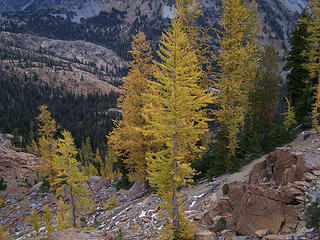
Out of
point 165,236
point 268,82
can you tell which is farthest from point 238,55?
point 165,236

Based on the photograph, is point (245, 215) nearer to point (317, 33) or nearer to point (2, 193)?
point (317, 33)

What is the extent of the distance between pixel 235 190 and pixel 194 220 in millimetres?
2547

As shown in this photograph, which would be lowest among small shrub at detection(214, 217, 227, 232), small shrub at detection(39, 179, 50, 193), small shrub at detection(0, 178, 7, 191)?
small shrub at detection(0, 178, 7, 191)

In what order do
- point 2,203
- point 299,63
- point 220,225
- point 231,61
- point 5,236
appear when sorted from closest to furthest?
point 220,225
point 231,61
point 299,63
point 5,236
point 2,203

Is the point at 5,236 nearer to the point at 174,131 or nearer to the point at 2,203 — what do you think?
the point at 2,203

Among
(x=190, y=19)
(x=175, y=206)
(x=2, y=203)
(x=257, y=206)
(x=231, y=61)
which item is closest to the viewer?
(x=257, y=206)

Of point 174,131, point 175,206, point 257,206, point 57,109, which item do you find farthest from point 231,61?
point 57,109

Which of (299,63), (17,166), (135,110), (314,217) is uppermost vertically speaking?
(299,63)

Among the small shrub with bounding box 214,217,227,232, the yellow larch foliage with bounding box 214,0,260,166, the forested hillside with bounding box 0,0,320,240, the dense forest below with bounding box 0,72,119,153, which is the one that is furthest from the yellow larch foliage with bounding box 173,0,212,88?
the dense forest below with bounding box 0,72,119,153

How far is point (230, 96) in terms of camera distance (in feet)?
54.9

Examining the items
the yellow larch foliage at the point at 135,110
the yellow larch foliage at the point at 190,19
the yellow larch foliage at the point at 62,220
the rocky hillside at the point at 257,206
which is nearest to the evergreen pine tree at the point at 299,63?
the rocky hillside at the point at 257,206

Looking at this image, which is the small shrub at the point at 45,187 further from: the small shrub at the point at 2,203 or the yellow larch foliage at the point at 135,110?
the yellow larch foliage at the point at 135,110

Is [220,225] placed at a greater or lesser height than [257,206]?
lesser

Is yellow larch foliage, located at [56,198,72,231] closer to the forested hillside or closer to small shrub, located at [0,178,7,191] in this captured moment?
the forested hillside
